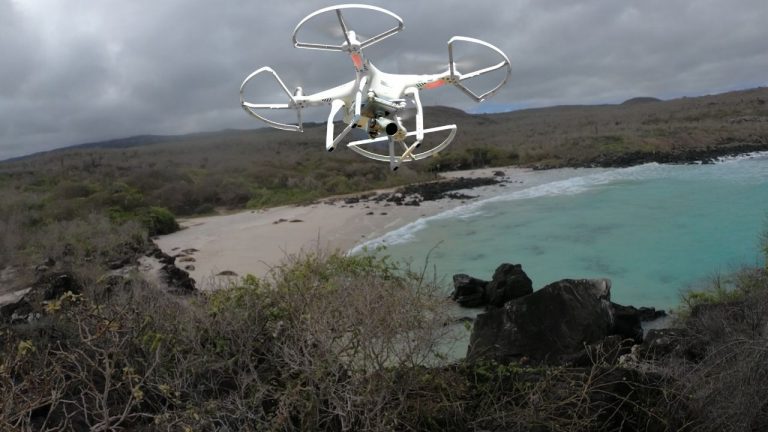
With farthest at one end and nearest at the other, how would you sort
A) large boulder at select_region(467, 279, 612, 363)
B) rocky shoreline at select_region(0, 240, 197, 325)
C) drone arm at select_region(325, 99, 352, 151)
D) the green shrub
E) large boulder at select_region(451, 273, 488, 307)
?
1. the green shrub
2. large boulder at select_region(451, 273, 488, 307)
3. rocky shoreline at select_region(0, 240, 197, 325)
4. large boulder at select_region(467, 279, 612, 363)
5. drone arm at select_region(325, 99, 352, 151)

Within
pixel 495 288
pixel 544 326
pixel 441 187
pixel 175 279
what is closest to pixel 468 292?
pixel 495 288

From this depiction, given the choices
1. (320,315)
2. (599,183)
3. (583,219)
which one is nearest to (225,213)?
(583,219)

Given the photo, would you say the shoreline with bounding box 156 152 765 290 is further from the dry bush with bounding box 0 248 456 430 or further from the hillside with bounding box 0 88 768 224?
the dry bush with bounding box 0 248 456 430

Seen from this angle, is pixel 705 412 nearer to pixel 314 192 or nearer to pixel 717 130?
pixel 314 192

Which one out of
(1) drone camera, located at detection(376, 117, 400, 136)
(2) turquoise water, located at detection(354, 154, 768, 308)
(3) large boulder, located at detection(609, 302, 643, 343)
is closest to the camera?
(1) drone camera, located at detection(376, 117, 400, 136)

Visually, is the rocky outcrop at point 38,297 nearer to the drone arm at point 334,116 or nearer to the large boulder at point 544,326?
the large boulder at point 544,326

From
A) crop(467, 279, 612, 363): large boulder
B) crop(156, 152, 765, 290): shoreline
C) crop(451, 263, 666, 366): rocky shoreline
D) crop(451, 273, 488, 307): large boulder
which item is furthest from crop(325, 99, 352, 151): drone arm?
crop(156, 152, 765, 290): shoreline

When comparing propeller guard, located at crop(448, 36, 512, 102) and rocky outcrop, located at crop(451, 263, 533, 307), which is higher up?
propeller guard, located at crop(448, 36, 512, 102)
